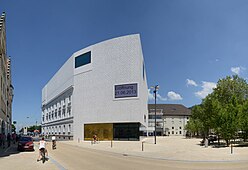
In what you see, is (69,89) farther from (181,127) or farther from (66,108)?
(181,127)

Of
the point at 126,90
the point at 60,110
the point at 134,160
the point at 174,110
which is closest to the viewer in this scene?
the point at 134,160

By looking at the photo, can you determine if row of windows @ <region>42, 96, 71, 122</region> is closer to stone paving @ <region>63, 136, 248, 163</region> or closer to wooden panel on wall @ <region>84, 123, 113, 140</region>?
wooden panel on wall @ <region>84, 123, 113, 140</region>

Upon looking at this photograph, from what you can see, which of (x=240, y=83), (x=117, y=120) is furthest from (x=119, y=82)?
(x=240, y=83)

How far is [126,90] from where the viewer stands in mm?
52219

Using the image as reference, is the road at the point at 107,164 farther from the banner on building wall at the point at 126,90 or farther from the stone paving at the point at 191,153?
the banner on building wall at the point at 126,90

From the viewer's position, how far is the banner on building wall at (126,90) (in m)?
51.2

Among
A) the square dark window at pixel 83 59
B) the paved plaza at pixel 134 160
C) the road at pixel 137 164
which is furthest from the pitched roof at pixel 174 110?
the road at pixel 137 164

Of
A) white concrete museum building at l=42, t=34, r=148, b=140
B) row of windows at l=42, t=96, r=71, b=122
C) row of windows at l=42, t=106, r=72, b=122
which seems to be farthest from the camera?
row of windows at l=42, t=96, r=71, b=122

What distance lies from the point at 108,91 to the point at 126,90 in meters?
4.44

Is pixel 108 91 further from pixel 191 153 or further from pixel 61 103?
pixel 191 153

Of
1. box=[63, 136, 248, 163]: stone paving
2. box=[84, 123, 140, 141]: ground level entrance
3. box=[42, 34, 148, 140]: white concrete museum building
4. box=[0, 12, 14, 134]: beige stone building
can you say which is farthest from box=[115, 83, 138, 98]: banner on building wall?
box=[0, 12, 14, 134]: beige stone building

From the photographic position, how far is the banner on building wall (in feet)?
168

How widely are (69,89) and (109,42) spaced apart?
18.8m

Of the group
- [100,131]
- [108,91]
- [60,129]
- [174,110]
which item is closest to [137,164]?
[108,91]
